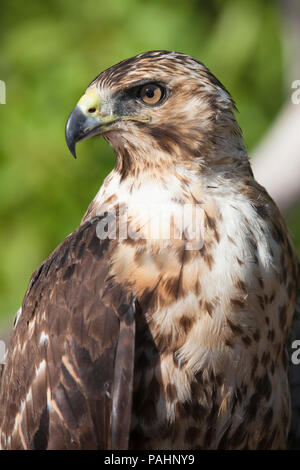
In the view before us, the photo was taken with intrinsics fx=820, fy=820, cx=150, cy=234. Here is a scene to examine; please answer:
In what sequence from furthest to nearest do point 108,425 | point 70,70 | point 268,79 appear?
point 268,79 < point 70,70 < point 108,425

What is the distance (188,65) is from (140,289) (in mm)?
920

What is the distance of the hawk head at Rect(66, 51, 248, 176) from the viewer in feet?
10.3

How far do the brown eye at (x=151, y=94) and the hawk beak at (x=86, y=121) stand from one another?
5.4 inches

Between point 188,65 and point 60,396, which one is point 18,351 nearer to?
point 60,396

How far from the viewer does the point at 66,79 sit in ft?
19.4

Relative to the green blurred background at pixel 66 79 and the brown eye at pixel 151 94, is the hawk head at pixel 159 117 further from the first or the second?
the green blurred background at pixel 66 79

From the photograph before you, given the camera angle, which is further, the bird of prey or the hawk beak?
the hawk beak

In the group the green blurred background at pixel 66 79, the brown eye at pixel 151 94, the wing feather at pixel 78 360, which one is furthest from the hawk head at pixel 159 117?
the green blurred background at pixel 66 79

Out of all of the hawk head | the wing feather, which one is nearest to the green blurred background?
the hawk head

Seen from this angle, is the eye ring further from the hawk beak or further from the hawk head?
the hawk beak

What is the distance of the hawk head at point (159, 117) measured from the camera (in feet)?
10.3

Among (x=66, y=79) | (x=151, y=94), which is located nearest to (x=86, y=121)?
(x=151, y=94)

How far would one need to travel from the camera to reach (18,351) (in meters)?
3.21
